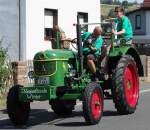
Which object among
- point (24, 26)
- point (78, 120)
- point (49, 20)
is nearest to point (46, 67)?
point (78, 120)

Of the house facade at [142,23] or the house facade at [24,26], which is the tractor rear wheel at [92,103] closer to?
the house facade at [24,26]

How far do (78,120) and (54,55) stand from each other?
1.51 metres

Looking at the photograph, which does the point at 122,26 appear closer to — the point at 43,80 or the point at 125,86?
the point at 125,86

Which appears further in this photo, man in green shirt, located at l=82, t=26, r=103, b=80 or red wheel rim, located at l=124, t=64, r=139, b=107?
red wheel rim, located at l=124, t=64, r=139, b=107

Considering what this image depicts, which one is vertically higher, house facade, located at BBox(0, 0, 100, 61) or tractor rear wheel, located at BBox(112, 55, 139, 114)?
house facade, located at BBox(0, 0, 100, 61)

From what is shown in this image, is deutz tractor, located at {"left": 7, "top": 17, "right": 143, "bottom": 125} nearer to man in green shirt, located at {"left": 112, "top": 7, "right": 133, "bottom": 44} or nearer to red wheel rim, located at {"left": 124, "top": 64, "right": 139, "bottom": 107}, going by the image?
red wheel rim, located at {"left": 124, "top": 64, "right": 139, "bottom": 107}

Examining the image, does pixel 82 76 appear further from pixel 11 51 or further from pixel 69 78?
pixel 11 51

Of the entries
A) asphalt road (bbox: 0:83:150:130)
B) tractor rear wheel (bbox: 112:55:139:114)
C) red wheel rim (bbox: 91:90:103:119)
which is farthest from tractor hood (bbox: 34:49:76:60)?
asphalt road (bbox: 0:83:150:130)

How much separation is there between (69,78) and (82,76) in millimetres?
328

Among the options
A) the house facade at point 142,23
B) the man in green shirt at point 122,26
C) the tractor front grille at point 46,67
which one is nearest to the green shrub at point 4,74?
the man in green shirt at point 122,26

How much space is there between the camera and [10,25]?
25.3 metres

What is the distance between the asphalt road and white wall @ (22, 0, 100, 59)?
967 cm

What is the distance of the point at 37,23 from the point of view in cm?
2566

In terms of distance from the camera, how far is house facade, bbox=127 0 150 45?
7159 cm
